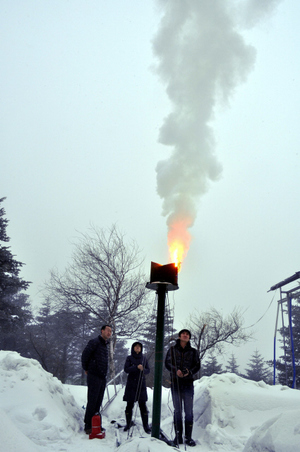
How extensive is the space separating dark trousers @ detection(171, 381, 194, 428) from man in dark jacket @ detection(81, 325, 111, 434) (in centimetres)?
141

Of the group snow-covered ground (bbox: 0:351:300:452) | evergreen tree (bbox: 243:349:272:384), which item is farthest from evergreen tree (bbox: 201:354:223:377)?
snow-covered ground (bbox: 0:351:300:452)

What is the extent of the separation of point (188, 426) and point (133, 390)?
4.18ft

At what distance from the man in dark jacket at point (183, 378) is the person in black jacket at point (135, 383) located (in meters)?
0.69

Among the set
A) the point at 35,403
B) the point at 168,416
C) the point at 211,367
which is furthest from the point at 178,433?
the point at 211,367

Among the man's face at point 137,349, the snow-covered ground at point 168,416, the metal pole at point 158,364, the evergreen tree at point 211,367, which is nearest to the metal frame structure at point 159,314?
the metal pole at point 158,364

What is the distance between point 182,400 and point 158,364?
148 centimetres

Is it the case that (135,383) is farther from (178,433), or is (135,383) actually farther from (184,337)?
(184,337)

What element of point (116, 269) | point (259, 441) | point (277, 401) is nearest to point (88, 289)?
point (116, 269)

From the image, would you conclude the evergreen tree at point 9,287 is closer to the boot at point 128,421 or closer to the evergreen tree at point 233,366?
the boot at point 128,421

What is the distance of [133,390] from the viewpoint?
5820mm

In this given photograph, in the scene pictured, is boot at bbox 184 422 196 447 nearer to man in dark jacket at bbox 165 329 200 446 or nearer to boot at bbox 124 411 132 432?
man in dark jacket at bbox 165 329 200 446

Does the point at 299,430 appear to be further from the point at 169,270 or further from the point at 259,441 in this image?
the point at 169,270

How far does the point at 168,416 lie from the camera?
6980 mm

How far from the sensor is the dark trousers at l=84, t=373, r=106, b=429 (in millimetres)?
5380
